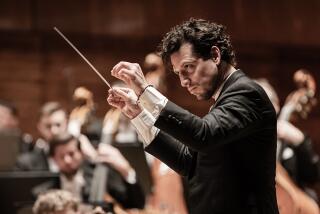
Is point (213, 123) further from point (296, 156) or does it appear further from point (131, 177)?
point (296, 156)

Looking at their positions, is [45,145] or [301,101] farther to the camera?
[45,145]

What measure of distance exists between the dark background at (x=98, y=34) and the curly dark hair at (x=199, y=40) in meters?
3.63

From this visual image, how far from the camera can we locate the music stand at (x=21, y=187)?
10.6ft

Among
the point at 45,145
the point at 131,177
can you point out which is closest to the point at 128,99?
the point at 131,177

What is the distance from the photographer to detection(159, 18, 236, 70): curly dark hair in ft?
5.95

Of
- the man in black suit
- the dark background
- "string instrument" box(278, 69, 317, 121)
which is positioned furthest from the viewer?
the dark background

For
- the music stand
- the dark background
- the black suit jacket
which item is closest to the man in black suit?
the black suit jacket

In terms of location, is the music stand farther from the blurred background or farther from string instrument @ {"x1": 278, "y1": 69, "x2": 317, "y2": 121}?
the blurred background

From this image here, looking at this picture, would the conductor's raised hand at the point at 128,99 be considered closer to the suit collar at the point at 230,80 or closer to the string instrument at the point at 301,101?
the suit collar at the point at 230,80

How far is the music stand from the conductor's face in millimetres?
1611

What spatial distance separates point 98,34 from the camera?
5547mm

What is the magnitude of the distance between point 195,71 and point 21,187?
175cm

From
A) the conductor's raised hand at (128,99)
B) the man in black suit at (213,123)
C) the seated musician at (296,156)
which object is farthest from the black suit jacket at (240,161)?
the seated musician at (296,156)

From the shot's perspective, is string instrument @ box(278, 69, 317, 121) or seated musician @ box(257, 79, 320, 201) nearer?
seated musician @ box(257, 79, 320, 201)
